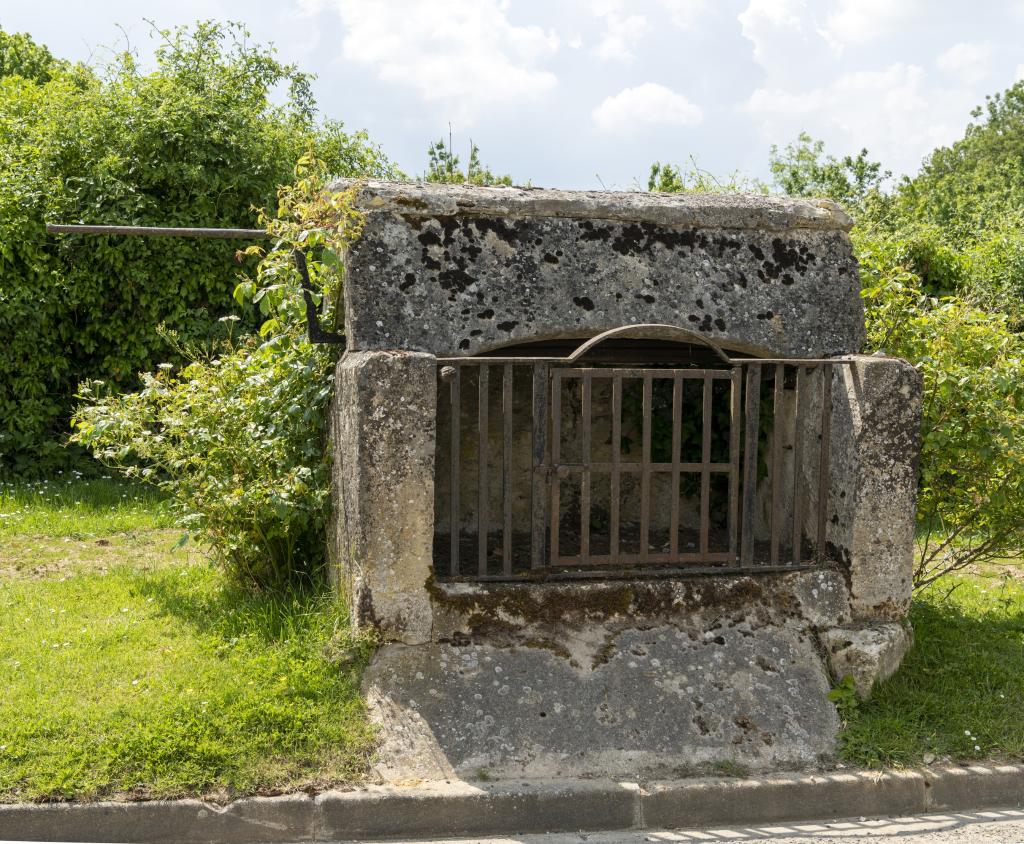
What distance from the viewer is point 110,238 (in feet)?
30.4

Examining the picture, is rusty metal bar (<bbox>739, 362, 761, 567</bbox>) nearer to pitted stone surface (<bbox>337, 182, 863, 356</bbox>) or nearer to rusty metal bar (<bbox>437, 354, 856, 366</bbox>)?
rusty metal bar (<bbox>437, 354, 856, 366</bbox>)

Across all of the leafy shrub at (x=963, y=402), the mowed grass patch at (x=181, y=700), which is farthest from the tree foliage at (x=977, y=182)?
the mowed grass patch at (x=181, y=700)

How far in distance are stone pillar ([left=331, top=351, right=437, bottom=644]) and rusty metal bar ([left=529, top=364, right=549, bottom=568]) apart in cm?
50

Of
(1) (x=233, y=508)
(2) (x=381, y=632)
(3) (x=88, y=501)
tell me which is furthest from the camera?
(3) (x=88, y=501)

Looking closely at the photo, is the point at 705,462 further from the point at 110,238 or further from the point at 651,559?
the point at 110,238

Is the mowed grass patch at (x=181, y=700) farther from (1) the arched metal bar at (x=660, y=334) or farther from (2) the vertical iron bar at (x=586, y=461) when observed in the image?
(1) the arched metal bar at (x=660, y=334)

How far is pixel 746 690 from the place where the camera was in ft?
15.1

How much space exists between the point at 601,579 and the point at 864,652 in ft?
4.28

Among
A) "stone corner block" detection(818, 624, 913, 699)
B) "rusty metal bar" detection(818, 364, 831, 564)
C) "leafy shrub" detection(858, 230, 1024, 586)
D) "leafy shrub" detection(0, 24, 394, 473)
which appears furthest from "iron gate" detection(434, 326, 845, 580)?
"leafy shrub" detection(0, 24, 394, 473)

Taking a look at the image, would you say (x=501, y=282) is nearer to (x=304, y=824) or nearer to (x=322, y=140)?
(x=304, y=824)

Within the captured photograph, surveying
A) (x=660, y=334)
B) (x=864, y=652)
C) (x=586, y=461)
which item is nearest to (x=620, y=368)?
(x=660, y=334)

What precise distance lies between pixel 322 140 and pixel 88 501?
17.0 feet

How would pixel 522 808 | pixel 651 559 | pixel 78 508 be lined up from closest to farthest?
1. pixel 522 808
2. pixel 651 559
3. pixel 78 508

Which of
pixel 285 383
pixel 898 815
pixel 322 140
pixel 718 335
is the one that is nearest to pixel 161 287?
pixel 322 140
